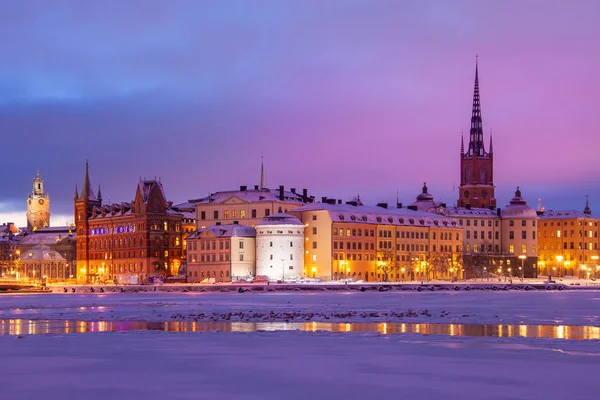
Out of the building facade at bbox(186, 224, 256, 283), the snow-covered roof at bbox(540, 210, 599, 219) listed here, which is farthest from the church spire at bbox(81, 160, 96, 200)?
the snow-covered roof at bbox(540, 210, 599, 219)

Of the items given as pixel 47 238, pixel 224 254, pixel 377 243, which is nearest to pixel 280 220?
pixel 224 254

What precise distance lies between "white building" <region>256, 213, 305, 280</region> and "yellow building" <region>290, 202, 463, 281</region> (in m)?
3.57

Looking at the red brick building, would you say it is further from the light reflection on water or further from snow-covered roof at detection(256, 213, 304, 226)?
the light reflection on water

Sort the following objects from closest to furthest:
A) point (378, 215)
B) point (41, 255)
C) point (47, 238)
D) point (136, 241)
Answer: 1. point (378, 215)
2. point (136, 241)
3. point (41, 255)
4. point (47, 238)

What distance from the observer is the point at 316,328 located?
35688 millimetres

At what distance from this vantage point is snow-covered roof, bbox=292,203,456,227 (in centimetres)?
12375

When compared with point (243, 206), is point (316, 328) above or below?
below

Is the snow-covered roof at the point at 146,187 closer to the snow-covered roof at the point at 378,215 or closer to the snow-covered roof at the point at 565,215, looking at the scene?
the snow-covered roof at the point at 378,215

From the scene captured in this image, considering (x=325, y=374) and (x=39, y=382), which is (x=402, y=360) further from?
(x=39, y=382)

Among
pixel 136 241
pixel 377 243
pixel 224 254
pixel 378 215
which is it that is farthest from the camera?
pixel 136 241

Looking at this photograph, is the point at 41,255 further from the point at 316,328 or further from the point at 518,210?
the point at 316,328

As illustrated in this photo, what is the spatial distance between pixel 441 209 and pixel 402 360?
13150cm

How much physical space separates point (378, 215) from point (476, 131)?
2508 inches

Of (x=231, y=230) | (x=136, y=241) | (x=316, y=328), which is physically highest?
(x=231, y=230)
